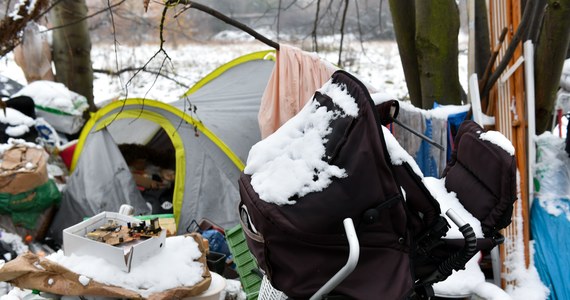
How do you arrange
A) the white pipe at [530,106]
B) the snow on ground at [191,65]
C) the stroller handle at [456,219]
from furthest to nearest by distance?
the snow on ground at [191,65] → the white pipe at [530,106] → the stroller handle at [456,219]

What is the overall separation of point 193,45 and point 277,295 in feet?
55.2

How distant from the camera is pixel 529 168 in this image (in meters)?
4.21

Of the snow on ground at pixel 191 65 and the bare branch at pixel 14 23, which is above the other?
the bare branch at pixel 14 23

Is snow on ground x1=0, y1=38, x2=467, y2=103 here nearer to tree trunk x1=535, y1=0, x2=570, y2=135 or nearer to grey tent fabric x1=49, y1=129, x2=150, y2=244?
grey tent fabric x1=49, y1=129, x2=150, y2=244

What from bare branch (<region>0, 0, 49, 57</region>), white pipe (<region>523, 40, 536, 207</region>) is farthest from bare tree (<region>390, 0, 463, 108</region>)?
bare branch (<region>0, 0, 49, 57</region>)

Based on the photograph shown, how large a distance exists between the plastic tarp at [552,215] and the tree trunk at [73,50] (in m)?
5.73

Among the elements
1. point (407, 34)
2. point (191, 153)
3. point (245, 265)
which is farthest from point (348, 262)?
point (407, 34)

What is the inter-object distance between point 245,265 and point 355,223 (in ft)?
6.87

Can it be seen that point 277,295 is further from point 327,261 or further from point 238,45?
point 238,45

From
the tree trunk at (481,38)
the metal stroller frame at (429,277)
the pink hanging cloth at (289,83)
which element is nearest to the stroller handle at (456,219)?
the metal stroller frame at (429,277)

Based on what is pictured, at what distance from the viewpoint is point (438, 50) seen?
4.75 m

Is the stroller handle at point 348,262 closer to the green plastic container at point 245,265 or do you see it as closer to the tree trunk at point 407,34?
the green plastic container at point 245,265

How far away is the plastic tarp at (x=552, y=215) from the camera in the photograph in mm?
3834

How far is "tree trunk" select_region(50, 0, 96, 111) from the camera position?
7.47 meters
